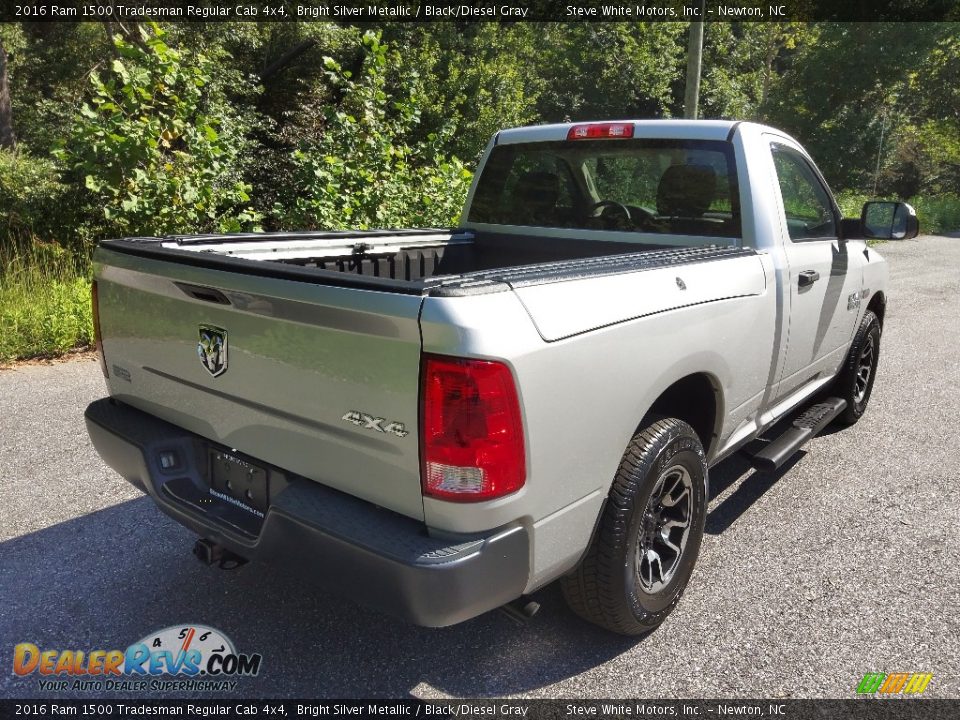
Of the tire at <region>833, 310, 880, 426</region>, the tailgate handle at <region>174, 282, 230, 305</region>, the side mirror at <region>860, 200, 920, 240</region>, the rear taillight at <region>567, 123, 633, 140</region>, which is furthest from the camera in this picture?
the tire at <region>833, 310, 880, 426</region>

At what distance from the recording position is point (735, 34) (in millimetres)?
36438

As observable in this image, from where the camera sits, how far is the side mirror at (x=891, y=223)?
427 cm

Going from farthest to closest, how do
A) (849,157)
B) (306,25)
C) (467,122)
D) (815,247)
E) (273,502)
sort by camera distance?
(849,157) → (467,122) → (306,25) → (815,247) → (273,502)

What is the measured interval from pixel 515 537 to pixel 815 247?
2724 mm

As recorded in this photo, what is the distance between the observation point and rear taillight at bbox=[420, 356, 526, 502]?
1.99 m

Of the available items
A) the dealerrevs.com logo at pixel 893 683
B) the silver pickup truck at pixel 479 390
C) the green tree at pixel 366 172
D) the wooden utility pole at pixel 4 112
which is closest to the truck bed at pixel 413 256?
the silver pickup truck at pixel 479 390

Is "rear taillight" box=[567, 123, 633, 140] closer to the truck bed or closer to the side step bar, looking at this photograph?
the truck bed

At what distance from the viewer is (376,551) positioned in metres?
2.07

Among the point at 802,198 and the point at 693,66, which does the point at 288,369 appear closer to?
the point at 802,198

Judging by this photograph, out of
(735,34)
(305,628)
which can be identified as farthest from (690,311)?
(735,34)

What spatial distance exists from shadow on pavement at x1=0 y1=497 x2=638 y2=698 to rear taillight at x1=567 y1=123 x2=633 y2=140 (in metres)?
2.35

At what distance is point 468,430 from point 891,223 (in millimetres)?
3429

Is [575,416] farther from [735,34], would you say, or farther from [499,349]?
[735,34]

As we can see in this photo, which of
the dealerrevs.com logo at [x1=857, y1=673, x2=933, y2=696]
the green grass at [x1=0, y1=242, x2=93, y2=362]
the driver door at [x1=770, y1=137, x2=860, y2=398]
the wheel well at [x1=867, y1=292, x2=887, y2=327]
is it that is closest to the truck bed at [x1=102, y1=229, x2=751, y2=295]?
the driver door at [x1=770, y1=137, x2=860, y2=398]
